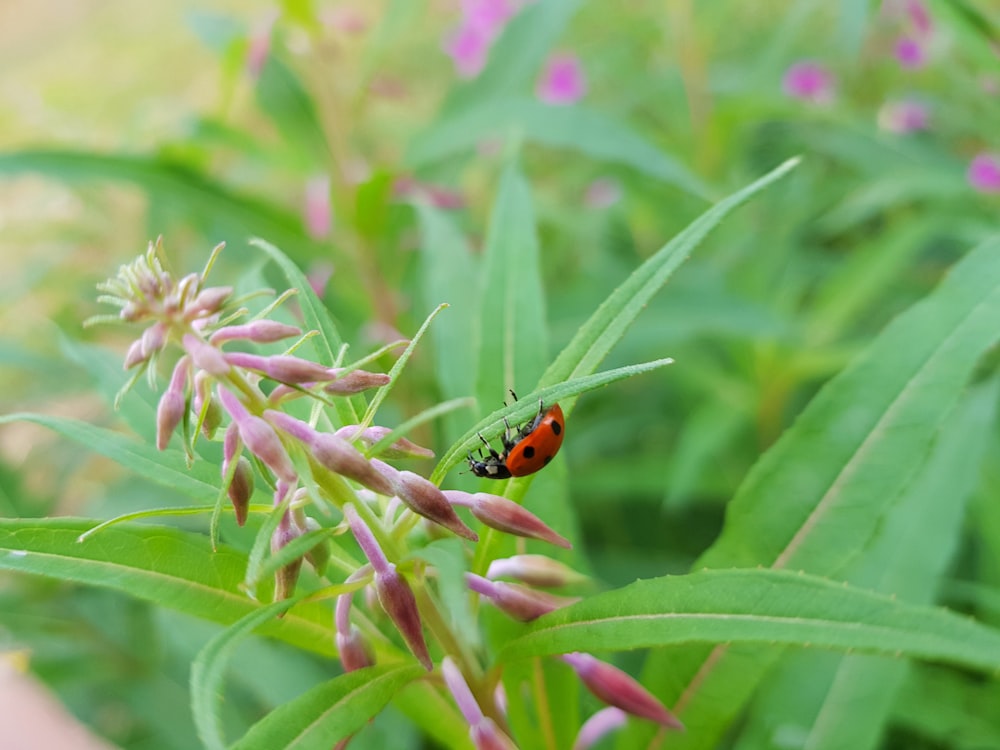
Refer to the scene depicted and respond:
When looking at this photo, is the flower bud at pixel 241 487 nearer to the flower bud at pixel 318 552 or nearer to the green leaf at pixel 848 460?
the flower bud at pixel 318 552

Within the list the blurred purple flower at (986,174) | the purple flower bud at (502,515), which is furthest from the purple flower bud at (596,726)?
the blurred purple flower at (986,174)

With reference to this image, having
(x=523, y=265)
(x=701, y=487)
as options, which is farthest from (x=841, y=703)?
(x=701, y=487)

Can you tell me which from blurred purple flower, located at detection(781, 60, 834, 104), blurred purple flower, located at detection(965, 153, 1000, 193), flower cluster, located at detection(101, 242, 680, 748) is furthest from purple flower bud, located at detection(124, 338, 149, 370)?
blurred purple flower, located at detection(781, 60, 834, 104)

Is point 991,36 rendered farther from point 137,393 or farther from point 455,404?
point 137,393

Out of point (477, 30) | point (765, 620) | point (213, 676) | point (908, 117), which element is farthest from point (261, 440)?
point (477, 30)

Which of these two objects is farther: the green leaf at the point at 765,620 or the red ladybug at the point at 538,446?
the red ladybug at the point at 538,446
